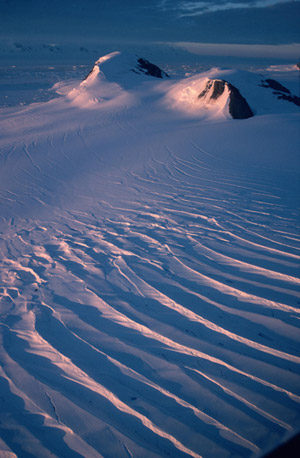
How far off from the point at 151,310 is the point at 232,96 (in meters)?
10.2

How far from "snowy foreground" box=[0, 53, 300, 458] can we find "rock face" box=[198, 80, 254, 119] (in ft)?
14.4

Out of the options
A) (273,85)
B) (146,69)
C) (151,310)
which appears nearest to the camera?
(151,310)

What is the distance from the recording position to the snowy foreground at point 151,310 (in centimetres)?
179

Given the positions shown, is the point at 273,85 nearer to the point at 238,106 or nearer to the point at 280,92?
the point at 280,92

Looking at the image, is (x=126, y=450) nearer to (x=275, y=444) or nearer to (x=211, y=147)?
(x=275, y=444)

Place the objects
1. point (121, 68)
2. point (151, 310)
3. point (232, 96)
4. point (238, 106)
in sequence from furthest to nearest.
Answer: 1. point (121, 68)
2. point (232, 96)
3. point (238, 106)
4. point (151, 310)

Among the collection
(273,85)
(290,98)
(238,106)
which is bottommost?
(238,106)

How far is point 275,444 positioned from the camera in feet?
5.44

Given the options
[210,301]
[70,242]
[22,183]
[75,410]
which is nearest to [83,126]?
[22,183]

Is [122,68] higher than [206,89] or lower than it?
higher

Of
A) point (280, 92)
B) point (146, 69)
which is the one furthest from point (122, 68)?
point (280, 92)

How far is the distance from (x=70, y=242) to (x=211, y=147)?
525cm

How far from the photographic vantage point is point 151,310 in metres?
2.64

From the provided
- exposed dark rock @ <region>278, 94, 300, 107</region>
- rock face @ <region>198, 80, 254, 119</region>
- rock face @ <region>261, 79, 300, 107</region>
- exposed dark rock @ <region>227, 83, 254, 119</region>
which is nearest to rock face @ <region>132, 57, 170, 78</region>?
rock face @ <region>198, 80, 254, 119</region>
